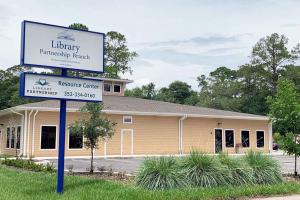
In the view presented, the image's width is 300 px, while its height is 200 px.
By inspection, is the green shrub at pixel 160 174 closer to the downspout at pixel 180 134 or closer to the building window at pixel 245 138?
the downspout at pixel 180 134

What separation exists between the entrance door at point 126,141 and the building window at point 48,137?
4681mm

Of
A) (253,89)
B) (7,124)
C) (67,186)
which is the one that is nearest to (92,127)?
Answer: (67,186)

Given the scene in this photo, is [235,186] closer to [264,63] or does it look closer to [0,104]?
[0,104]

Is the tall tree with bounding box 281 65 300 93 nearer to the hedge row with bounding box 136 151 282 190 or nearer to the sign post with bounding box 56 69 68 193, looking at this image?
the hedge row with bounding box 136 151 282 190

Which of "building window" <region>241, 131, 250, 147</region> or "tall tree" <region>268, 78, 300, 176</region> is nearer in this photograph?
"tall tree" <region>268, 78, 300, 176</region>

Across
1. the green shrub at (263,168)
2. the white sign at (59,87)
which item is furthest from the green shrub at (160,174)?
the green shrub at (263,168)

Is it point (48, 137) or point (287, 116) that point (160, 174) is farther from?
point (48, 137)

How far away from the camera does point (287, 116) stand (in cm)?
1549

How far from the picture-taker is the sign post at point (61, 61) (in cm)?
1089

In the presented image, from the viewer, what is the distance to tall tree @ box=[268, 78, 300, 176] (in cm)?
1532

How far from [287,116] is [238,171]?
14.2 feet

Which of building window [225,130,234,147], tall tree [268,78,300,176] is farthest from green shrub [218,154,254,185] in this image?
building window [225,130,234,147]

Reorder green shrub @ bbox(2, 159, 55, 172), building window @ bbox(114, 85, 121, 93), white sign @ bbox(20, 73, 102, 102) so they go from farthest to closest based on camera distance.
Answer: building window @ bbox(114, 85, 121, 93) < green shrub @ bbox(2, 159, 55, 172) < white sign @ bbox(20, 73, 102, 102)

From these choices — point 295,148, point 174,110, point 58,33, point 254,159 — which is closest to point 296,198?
point 254,159
